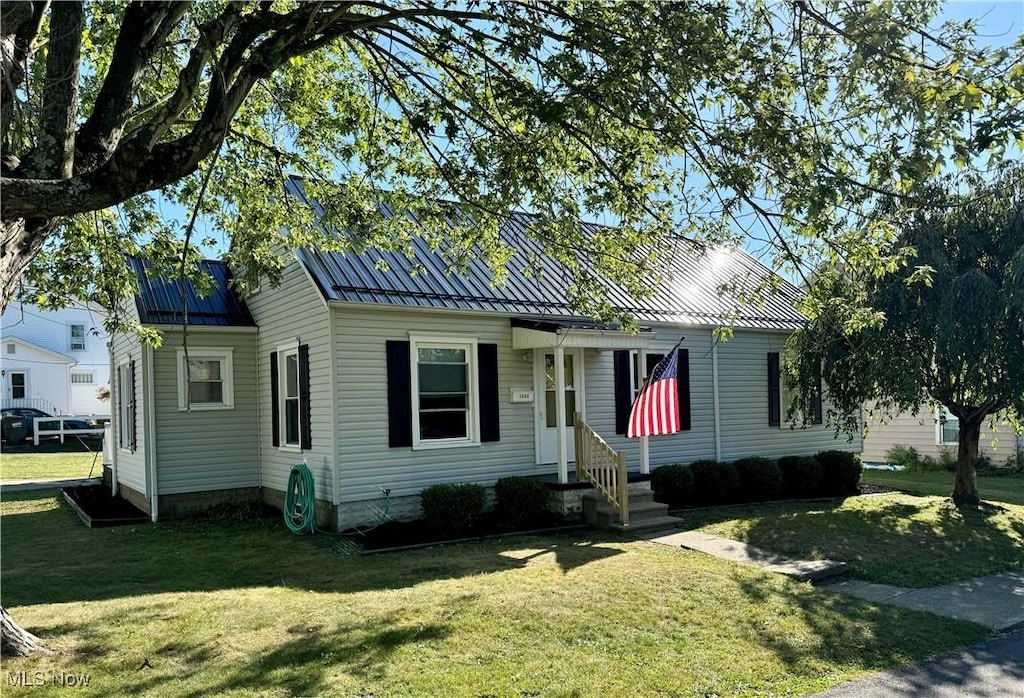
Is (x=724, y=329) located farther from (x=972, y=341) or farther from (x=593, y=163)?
(x=972, y=341)

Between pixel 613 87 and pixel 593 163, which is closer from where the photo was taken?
pixel 613 87

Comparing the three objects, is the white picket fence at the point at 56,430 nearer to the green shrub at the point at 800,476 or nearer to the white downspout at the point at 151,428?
the white downspout at the point at 151,428

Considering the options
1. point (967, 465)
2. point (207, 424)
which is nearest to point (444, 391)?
point (207, 424)

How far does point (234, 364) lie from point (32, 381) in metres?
27.7

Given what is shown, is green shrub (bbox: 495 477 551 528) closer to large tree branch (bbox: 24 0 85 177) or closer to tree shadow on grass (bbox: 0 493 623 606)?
tree shadow on grass (bbox: 0 493 623 606)

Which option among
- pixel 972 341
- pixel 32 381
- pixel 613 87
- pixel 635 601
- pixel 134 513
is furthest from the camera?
pixel 32 381

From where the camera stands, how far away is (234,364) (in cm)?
1298

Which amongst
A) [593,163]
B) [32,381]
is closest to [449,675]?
[593,163]

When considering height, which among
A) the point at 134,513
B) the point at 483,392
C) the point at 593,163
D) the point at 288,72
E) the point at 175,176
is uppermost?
the point at 288,72

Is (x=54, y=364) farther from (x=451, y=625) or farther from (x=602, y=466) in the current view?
(x=451, y=625)

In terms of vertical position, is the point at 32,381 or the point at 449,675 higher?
the point at 32,381

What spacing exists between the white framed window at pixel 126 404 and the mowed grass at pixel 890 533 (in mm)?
10012

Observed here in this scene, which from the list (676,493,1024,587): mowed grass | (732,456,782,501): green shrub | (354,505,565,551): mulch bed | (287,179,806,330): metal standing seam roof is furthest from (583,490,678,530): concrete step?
(287,179,806,330): metal standing seam roof

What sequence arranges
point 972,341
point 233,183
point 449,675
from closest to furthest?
point 449,675 → point 233,183 → point 972,341
